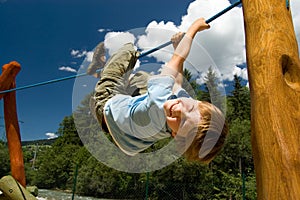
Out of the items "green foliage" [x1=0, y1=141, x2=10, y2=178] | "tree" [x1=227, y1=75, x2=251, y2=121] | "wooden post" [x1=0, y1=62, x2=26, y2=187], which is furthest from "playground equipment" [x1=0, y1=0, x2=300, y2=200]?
"green foliage" [x1=0, y1=141, x2=10, y2=178]

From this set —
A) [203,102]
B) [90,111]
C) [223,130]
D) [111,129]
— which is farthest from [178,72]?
[90,111]

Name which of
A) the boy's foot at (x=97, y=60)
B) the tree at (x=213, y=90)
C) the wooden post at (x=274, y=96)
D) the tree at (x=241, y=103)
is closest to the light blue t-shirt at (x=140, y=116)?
the tree at (x=213, y=90)

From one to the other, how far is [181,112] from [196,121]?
116 millimetres

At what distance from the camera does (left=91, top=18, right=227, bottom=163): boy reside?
1.99 metres

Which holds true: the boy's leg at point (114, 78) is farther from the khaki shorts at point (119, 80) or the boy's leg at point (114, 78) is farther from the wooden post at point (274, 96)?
the wooden post at point (274, 96)

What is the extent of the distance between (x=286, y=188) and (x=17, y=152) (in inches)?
116

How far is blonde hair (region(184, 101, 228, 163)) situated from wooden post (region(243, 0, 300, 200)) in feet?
1.89

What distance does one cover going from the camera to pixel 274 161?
123 centimetres

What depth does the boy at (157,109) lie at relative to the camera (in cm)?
199

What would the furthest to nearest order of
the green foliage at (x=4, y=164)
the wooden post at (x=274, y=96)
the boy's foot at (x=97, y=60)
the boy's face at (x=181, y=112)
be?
1. the green foliage at (x=4, y=164)
2. the boy's foot at (x=97, y=60)
3. the boy's face at (x=181, y=112)
4. the wooden post at (x=274, y=96)

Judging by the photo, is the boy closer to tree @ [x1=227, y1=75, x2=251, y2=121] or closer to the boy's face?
the boy's face

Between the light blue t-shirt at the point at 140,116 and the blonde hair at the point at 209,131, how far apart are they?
205 millimetres

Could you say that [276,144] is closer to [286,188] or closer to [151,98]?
[286,188]

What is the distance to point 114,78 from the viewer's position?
7.79 feet
